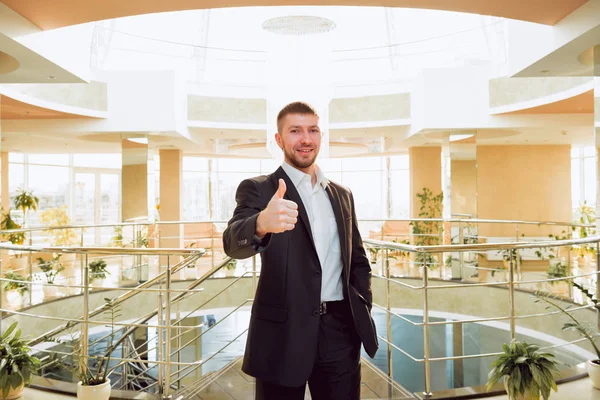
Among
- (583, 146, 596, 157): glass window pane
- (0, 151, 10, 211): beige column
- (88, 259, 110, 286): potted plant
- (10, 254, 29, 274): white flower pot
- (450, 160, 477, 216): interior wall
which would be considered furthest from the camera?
(583, 146, 596, 157): glass window pane

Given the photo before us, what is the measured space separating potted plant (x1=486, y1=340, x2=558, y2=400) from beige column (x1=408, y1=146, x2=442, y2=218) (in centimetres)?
1008

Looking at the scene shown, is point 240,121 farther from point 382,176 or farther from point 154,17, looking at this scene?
point 382,176

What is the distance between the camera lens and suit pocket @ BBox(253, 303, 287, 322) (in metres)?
1.69

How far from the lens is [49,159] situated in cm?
1549

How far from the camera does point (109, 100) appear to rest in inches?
348

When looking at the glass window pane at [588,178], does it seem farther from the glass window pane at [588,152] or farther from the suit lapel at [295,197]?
the suit lapel at [295,197]

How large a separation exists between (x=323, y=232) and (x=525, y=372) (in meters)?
2.10

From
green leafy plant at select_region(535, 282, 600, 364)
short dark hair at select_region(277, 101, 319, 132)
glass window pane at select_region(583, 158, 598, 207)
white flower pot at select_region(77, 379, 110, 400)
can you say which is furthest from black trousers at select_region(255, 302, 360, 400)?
glass window pane at select_region(583, 158, 598, 207)

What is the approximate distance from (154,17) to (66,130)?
4762mm

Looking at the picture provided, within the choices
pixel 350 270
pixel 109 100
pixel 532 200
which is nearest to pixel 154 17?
pixel 109 100

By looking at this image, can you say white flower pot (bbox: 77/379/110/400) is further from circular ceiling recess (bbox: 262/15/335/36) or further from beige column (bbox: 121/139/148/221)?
beige column (bbox: 121/139/148/221)

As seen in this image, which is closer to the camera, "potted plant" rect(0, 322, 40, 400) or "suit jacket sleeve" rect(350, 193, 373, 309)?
"suit jacket sleeve" rect(350, 193, 373, 309)

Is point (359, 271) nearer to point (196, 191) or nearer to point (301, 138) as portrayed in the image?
point (301, 138)

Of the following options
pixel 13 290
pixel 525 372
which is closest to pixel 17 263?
pixel 13 290
